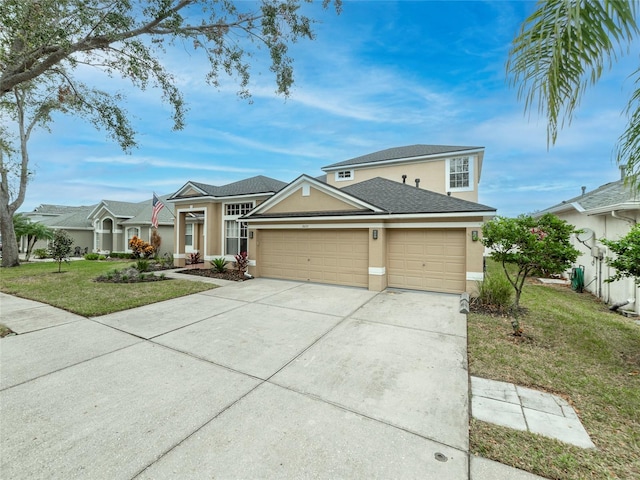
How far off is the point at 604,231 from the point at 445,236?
221 inches

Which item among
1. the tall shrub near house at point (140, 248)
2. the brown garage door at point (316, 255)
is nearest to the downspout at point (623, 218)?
the brown garage door at point (316, 255)

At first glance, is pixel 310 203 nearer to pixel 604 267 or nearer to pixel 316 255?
pixel 316 255

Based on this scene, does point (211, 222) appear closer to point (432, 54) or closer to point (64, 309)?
point (64, 309)

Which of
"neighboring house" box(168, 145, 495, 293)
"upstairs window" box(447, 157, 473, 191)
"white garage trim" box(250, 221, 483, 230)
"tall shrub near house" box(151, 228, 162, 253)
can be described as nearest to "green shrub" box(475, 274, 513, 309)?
"neighboring house" box(168, 145, 495, 293)

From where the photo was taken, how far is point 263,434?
270 centimetres

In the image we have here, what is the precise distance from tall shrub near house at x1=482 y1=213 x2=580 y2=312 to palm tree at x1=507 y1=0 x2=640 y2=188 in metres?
3.51

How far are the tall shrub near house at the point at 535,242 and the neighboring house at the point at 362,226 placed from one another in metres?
2.39

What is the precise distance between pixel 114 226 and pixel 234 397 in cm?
2600

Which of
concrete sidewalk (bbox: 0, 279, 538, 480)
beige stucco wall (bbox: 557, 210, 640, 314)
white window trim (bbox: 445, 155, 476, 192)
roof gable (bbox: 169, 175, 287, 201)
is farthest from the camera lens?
white window trim (bbox: 445, 155, 476, 192)

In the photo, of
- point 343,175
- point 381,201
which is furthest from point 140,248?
point 381,201

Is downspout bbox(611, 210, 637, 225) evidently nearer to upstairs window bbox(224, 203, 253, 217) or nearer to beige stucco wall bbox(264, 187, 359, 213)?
beige stucco wall bbox(264, 187, 359, 213)

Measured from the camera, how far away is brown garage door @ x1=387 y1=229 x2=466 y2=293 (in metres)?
8.94

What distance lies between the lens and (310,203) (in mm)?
11258

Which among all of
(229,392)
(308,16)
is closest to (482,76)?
(308,16)
